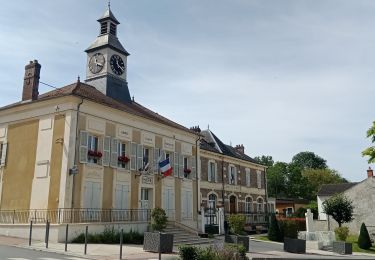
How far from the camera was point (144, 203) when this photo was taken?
24.1 m

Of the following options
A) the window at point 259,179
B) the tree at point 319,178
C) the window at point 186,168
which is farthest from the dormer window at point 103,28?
the tree at point 319,178

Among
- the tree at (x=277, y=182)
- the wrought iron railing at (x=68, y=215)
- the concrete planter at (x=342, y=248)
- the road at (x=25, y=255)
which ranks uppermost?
the tree at (x=277, y=182)

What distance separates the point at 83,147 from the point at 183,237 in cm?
679

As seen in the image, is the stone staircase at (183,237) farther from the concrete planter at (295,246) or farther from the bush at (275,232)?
the bush at (275,232)

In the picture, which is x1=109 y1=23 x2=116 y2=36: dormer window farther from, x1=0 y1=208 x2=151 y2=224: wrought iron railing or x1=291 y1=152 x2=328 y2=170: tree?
x1=291 y1=152 x2=328 y2=170: tree

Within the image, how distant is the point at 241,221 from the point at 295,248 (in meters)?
2.87

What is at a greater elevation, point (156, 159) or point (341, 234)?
point (156, 159)

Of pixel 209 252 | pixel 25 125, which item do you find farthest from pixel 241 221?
pixel 25 125

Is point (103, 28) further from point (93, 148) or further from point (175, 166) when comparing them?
→ point (175, 166)

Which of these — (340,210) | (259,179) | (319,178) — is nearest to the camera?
(340,210)

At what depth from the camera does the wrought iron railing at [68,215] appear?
1925 cm

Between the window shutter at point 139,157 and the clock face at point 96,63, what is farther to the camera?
the clock face at point 96,63

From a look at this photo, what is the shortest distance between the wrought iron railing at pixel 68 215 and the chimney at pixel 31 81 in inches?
236

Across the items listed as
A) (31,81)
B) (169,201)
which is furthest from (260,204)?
(31,81)
